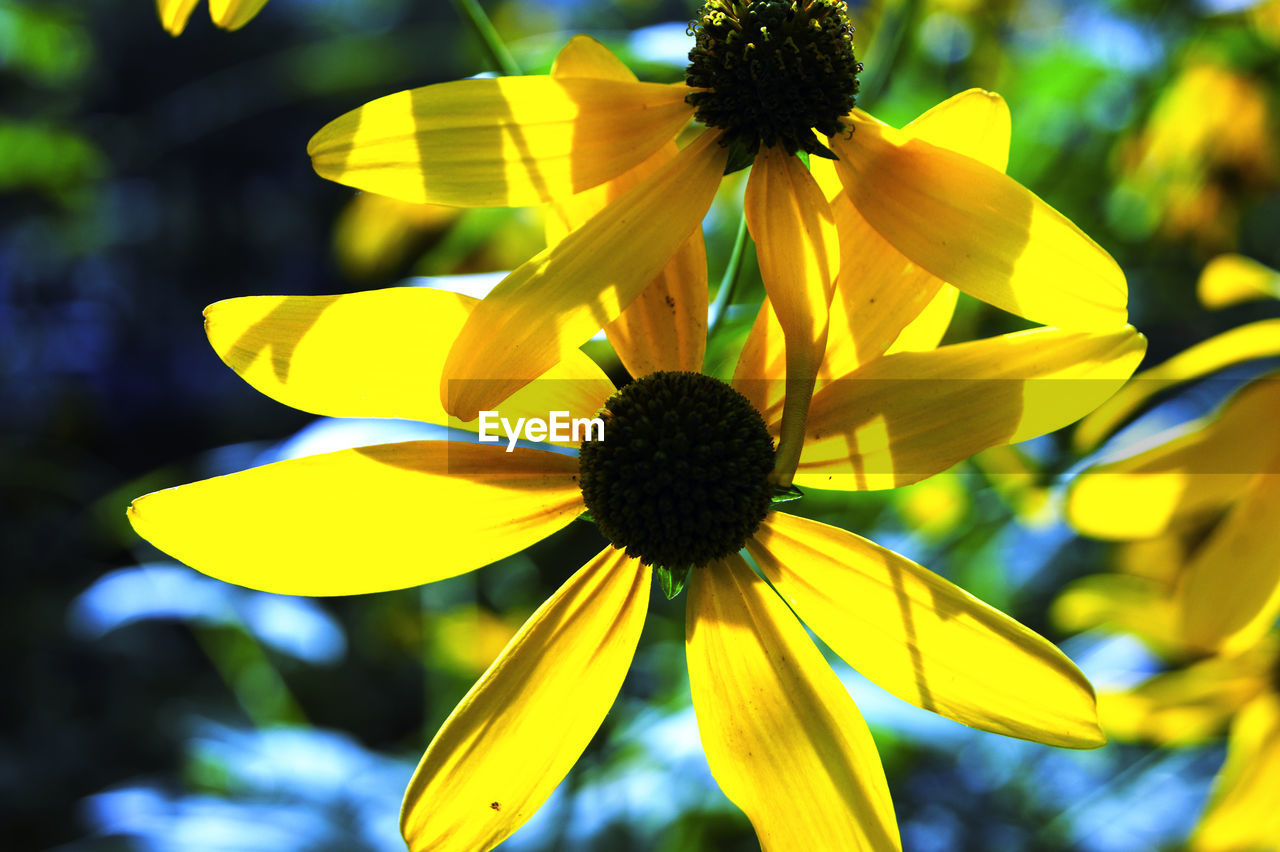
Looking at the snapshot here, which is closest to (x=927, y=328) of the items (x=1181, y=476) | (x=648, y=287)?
(x=648, y=287)

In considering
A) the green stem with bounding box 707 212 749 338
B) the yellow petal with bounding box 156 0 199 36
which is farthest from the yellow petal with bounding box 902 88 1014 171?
the yellow petal with bounding box 156 0 199 36

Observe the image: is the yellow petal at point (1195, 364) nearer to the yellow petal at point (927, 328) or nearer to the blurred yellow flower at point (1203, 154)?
the yellow petal at point (927, 328)

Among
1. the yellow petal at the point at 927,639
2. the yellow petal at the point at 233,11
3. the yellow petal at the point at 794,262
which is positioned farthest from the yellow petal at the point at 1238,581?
the yellow petal at the point at 233,11

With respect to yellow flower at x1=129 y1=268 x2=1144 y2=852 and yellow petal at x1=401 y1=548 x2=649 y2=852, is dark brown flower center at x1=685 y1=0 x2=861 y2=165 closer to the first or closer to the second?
yellow flower at x1=129 y1=268 x2=1144 y2=852

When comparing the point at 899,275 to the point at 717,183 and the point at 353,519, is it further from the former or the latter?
the point at 353,519

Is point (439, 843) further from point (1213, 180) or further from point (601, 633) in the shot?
point (1213, 180)
